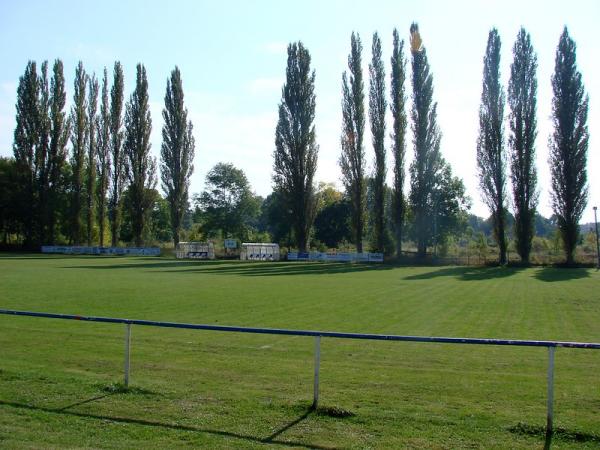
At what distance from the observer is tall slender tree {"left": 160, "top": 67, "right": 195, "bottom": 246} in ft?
235

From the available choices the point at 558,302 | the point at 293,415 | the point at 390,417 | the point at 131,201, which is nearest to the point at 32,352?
the point at 293,415

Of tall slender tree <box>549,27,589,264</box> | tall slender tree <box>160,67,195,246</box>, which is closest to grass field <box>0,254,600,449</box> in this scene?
tall slender tree <box>549,27,589,264</box>

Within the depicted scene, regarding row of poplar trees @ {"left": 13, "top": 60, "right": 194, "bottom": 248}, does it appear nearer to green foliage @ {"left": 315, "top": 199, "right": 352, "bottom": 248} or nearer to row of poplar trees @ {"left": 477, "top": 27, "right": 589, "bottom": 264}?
green foliage @ {"left": 315, "top": 199, "right": 352, "bottom": 248}

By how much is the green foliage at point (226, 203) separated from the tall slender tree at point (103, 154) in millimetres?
26219

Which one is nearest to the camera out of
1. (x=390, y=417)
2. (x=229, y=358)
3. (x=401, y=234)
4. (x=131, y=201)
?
(x=390, y=417)

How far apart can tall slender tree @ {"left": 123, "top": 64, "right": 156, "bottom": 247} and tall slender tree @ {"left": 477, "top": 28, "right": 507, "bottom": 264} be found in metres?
42.1

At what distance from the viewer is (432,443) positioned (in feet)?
18.4

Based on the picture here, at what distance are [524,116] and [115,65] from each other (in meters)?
54.6

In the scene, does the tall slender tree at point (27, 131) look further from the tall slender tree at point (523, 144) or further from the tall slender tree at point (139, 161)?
the tall slender tree at point (523, 144)

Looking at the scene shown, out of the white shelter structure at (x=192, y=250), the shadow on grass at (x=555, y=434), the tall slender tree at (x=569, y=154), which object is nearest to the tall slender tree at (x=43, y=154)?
the white shelter structure at (x=192, y=250)

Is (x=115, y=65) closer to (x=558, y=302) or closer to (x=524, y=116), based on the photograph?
(x=524, y=116)

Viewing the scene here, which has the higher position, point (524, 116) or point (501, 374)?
point (524, 116)

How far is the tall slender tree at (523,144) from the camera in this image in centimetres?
5288

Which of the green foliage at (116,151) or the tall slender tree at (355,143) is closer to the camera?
the tall slender tree at (355,143)
